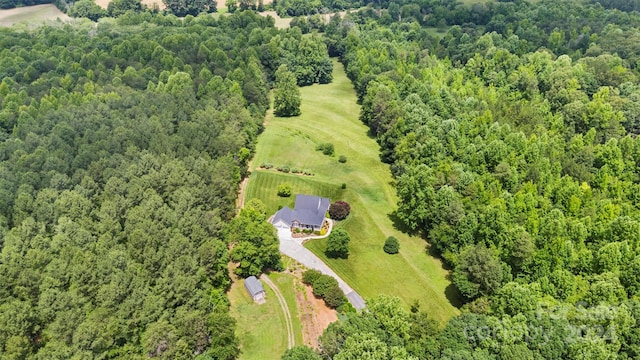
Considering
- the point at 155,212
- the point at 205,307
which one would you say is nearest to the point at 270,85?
the point at 155,212

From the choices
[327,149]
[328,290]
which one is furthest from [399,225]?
[327,149]

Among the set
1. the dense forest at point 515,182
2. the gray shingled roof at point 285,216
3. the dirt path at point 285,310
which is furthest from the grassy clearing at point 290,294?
the gray shingled roof at point 285,216

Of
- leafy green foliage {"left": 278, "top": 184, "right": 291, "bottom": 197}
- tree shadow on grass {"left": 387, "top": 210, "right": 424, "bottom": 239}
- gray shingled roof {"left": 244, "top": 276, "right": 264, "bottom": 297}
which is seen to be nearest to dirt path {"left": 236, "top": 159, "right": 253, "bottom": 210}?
leafy green foliage {"left": 278, "top": 184, "right": 291, "bottom": 197}

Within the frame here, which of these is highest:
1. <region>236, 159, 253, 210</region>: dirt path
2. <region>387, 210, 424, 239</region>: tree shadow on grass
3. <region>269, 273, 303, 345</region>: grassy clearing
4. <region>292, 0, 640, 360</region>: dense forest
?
<region>292, 0, 640, 360</region>: dense forest

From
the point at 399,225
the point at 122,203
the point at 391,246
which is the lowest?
the point at 399,225

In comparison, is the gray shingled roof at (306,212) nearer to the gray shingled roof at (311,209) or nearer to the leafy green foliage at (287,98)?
the gray shingled roof at (311,209)

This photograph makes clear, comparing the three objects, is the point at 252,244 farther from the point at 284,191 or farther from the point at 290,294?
the point at 284,191

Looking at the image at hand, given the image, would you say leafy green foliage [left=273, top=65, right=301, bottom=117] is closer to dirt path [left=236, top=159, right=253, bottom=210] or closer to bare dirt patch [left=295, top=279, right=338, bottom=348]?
dirt path [left=236, top=159, right=253, bottom=210]
